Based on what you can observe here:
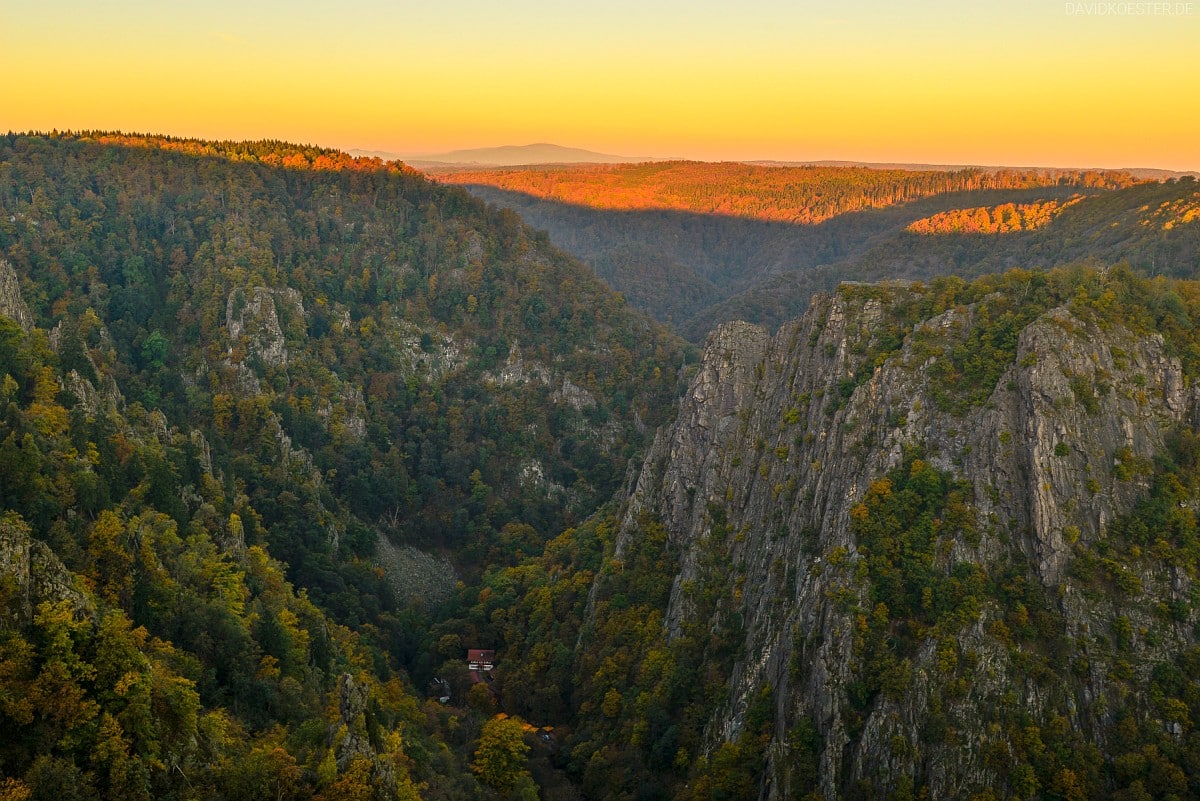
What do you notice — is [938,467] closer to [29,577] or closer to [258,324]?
[29,577]

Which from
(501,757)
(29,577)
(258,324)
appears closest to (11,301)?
(258,324)

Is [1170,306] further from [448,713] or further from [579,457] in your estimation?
[579,457]

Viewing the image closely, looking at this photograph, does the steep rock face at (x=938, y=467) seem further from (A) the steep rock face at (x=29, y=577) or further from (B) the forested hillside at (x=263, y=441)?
(A) the steep rock face at (x=29, y=577)

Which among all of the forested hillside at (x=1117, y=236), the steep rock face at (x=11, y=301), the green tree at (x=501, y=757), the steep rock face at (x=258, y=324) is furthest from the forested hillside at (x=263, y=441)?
the forested hillside at (x=1117, y=236)

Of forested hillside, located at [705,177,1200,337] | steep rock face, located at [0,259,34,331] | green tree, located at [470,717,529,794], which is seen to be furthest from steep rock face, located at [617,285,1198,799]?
steep rock face, located at [0,259,34,331]

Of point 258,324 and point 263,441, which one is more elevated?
point 258,324

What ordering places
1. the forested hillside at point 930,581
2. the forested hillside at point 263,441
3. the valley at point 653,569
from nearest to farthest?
1. the forested hillside at point 263,441
2. the valley at point 653,569
3. the forested hillside at point 930,581

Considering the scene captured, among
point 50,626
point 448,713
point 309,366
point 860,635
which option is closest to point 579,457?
point 309,366
